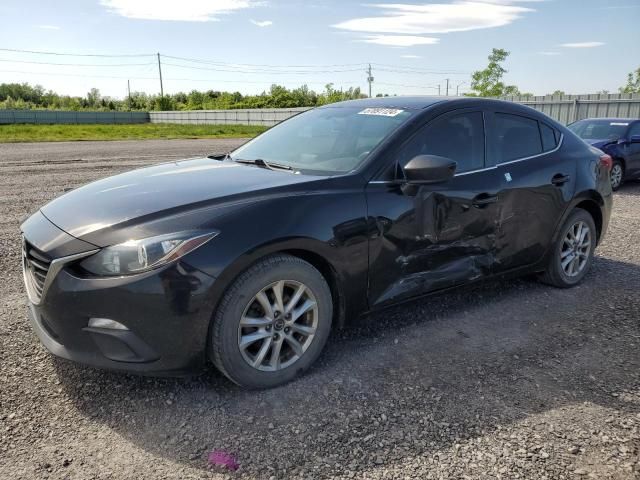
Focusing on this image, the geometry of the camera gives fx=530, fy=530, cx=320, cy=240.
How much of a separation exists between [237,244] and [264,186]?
0.51m

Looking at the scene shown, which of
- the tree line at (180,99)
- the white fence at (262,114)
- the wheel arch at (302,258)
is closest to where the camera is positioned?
the wheel arch at (302,258)

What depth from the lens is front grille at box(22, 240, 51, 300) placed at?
2748 millimetres

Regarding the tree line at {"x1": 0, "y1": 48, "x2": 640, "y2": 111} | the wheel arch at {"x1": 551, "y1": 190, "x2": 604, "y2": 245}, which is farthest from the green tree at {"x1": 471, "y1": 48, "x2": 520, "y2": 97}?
the wheel arch at {"x1": 551, "y1": 190, "x2": 604, "y2": 245}

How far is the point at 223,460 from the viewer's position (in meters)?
2.40

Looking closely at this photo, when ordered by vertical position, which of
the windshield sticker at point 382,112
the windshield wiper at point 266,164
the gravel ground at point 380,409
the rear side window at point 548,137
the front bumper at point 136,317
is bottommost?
the gravel ground at point 380,409

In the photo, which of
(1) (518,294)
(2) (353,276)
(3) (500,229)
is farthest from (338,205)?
(1) (518,294)

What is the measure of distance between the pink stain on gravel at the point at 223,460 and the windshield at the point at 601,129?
432 inches

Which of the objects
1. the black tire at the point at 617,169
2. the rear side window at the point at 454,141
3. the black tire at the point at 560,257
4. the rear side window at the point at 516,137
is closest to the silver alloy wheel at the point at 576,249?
the black tire at the point at 560,257

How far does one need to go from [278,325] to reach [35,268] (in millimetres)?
1349

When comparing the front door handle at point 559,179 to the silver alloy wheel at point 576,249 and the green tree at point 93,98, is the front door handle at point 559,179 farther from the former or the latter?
the green tree at point 93,98

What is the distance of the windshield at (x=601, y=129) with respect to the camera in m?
11.0

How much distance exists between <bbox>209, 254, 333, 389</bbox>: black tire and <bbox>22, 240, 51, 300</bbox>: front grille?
917 mm

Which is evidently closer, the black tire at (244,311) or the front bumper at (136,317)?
the front bumper at (136,317)

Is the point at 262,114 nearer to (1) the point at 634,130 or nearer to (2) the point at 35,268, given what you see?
(1) the point at 634,130
